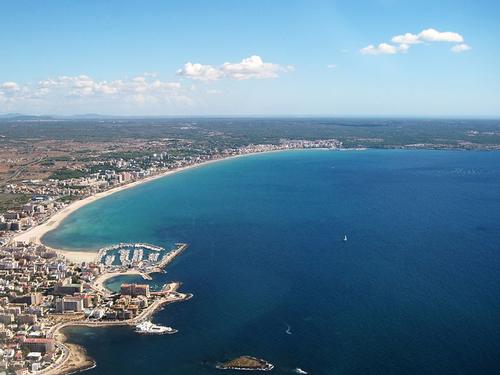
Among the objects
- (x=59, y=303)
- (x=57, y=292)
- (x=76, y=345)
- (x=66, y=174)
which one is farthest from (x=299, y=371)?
(x=66, y=174)

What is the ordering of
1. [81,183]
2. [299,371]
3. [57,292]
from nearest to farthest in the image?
1. [299,371]
2. [57,292]
3. [81,183]

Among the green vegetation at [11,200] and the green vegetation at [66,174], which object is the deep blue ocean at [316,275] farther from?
the green vegetation at [66,174]

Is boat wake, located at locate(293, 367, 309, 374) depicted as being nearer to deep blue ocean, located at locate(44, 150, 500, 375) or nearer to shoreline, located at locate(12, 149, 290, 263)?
deep blue ocean, located at locate(44, 150, 500, 375)

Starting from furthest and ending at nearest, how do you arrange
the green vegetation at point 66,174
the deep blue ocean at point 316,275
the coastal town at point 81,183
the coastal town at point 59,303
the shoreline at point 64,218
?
1. the green vegetation at point 66,174
2. the coastal town at point 81,183
3. the shoreline at point 64,218
4. the deep blue ocean at point 316,275
5. the coastal town at point 59,303

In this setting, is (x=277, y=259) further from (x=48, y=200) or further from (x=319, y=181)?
(x=319, y=181)

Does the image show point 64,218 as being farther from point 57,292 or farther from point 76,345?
point 76,345

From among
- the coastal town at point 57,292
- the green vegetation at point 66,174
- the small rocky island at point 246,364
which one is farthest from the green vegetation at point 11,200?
the small rocky island at point 246,364

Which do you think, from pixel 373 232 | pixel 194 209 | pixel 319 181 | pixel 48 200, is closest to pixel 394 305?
pixel 373 232
